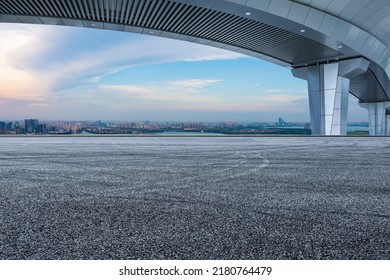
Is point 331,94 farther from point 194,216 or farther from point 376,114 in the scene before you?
point 376,114

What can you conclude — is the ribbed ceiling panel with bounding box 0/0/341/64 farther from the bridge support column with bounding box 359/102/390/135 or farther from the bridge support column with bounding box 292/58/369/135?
the bridge support column with bounding box 359/102/390/135

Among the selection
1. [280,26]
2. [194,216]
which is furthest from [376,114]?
[194,216]

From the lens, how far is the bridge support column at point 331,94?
27553 millimetres

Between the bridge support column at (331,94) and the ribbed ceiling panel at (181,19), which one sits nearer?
the ribbed ceiling panel at (181,19)

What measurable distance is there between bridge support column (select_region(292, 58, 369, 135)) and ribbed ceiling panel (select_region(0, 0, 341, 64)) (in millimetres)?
1874

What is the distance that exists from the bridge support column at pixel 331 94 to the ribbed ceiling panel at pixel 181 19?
1.87 m

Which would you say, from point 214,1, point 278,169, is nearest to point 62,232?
point 278,169

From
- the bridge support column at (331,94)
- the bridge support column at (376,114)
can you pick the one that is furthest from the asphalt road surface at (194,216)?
the bridge support column at (376,114)

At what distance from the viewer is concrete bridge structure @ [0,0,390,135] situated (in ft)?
60.9

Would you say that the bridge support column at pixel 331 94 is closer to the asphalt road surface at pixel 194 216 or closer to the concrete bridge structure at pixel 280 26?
the concrete bridge structure at pixel 280 26

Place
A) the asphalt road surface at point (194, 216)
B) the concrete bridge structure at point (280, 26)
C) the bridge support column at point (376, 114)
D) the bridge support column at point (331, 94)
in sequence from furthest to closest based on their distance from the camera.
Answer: the bridge support column at point (376, 114) → the bridge support column at point (331, 94) → the concrete bridge structure at point (280, 26) → the asphalt road surface at point (194, 216)
